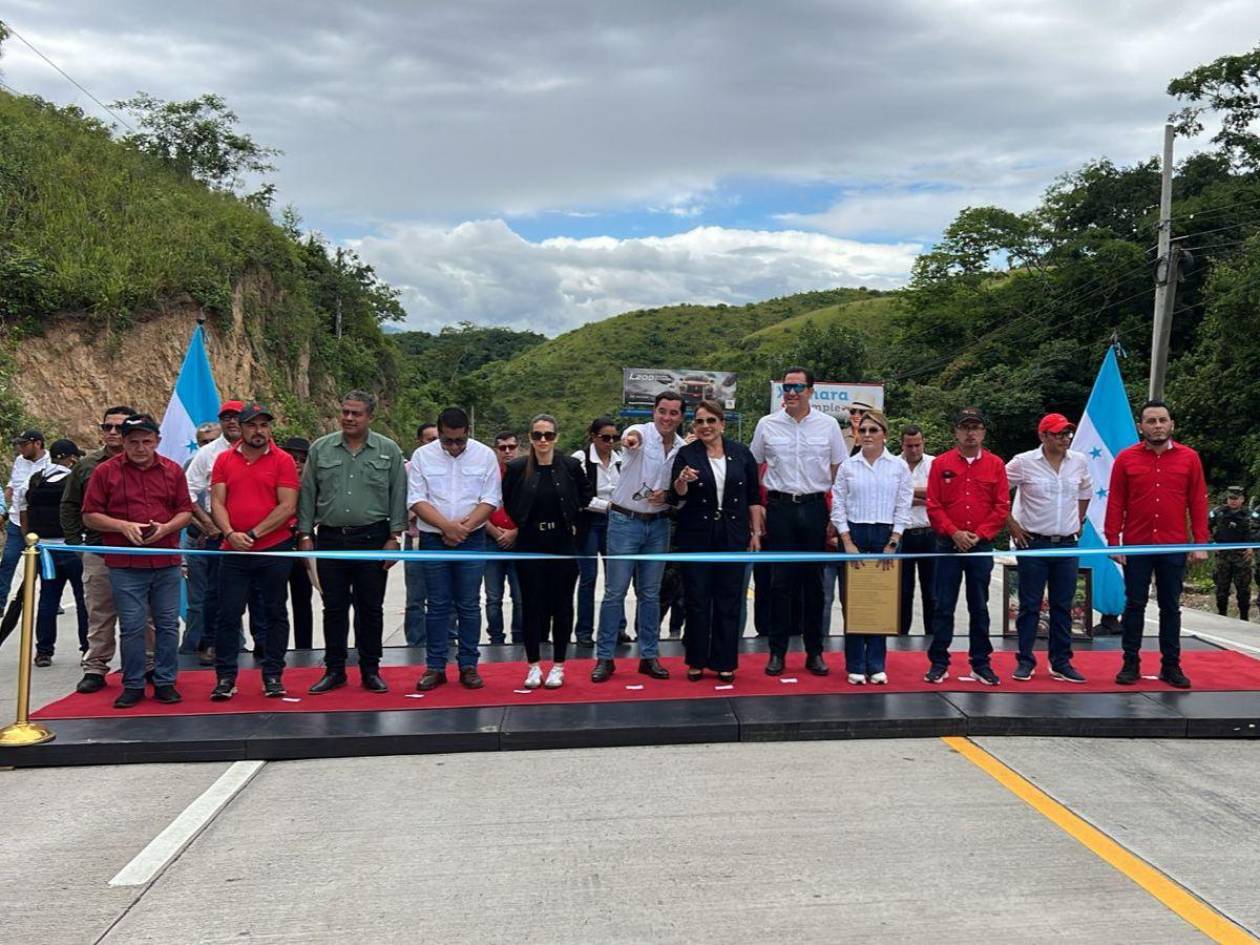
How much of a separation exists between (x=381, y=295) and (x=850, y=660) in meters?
48.7

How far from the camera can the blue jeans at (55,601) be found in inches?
333

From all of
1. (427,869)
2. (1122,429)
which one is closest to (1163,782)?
(427,869)

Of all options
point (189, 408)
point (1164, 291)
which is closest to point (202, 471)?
point (189, 408)

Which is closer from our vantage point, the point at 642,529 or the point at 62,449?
the point at 642,529

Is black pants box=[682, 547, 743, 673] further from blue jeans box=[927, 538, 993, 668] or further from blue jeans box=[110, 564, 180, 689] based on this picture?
blue jeans box=[110, 564, 180, 689]

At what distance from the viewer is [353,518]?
7.03 meters

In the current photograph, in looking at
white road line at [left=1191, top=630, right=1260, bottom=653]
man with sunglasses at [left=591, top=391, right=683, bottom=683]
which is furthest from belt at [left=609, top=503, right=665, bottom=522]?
white road line at [left=1191, top=630, right=1260, bottom=653]

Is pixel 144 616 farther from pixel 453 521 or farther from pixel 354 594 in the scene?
pixel 453 521

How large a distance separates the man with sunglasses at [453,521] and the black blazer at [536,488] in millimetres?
128

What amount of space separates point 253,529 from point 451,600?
143 centimetres

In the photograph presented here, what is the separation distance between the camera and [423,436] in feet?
34.1

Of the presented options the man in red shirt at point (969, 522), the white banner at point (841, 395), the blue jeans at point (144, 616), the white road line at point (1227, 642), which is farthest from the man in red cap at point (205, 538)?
the white banner at point (841, 395)

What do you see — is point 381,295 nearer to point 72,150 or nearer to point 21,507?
point 72,150

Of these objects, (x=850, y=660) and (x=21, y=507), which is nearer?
(x=850, y=660)
